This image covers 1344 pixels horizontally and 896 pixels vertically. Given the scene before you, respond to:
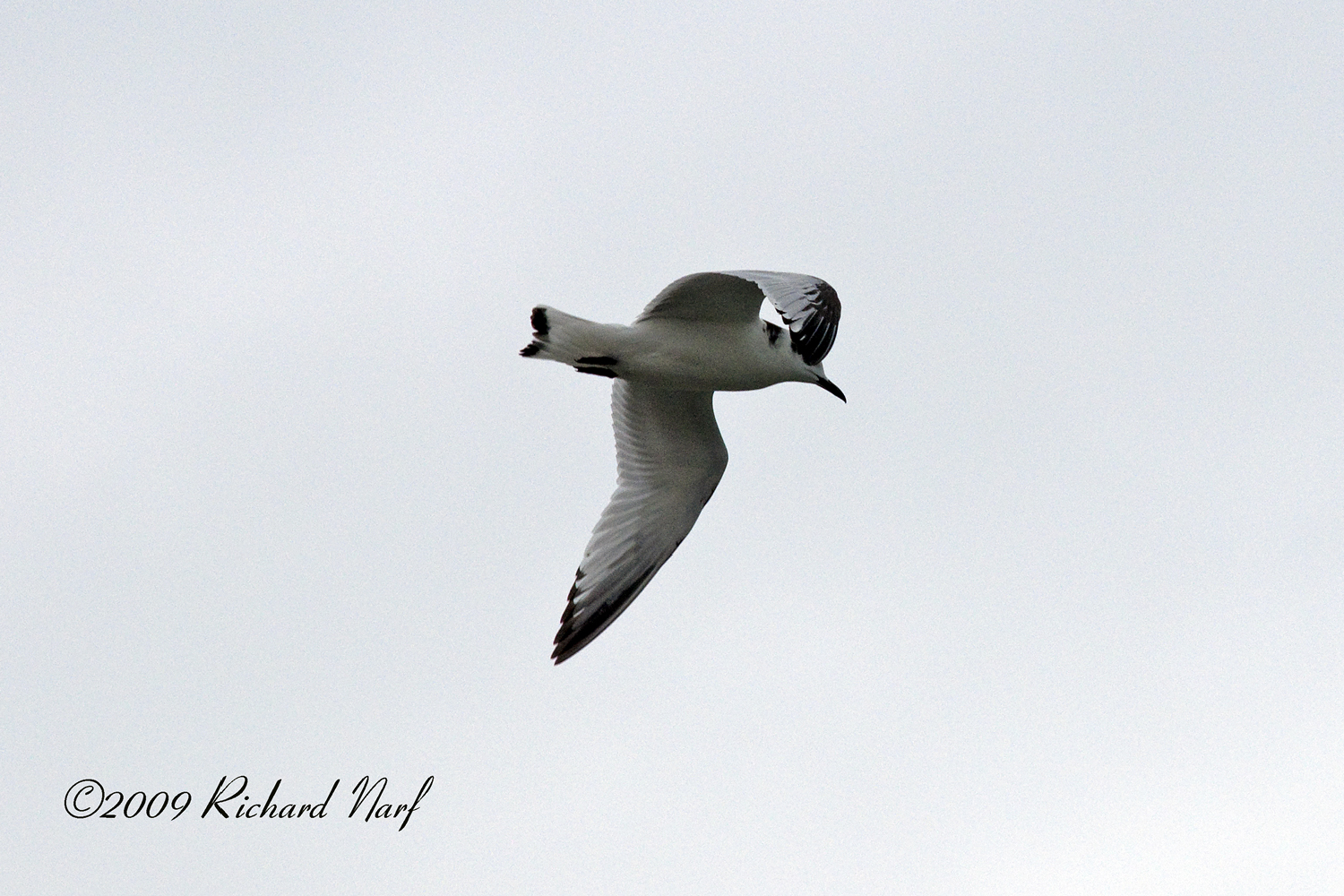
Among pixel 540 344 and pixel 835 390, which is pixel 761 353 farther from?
pixel 540 344

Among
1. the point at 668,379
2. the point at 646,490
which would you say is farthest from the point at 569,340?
the point at 646,490

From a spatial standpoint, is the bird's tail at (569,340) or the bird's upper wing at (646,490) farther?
the bird's upper wing at (646,490)

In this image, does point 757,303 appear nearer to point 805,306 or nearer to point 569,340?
point 569,340

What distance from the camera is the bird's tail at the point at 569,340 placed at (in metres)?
9.41

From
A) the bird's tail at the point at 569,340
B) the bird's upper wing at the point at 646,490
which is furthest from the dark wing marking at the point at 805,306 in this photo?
the bird's upper wing at the point at 646,490

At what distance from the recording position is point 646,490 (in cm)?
1091

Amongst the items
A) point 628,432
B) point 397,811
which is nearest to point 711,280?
point 628,432

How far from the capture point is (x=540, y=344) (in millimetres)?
9516

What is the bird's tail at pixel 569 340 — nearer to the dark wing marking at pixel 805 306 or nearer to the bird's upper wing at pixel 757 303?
the bird's upper wing at pixel 757 303

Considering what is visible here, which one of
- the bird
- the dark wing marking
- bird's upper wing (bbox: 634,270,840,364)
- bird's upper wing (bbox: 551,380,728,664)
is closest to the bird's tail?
the bird

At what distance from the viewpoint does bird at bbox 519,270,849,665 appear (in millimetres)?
8547

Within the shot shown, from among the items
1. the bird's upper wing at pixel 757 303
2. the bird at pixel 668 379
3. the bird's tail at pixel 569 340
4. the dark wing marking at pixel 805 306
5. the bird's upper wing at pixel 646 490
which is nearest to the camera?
the dark wing marking at pixel 805 306

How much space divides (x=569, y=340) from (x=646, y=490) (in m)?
1.76

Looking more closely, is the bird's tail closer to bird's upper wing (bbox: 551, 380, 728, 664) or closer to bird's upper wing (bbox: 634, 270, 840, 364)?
bird's upper wing (bbox: 634, 270, 840, 364)
